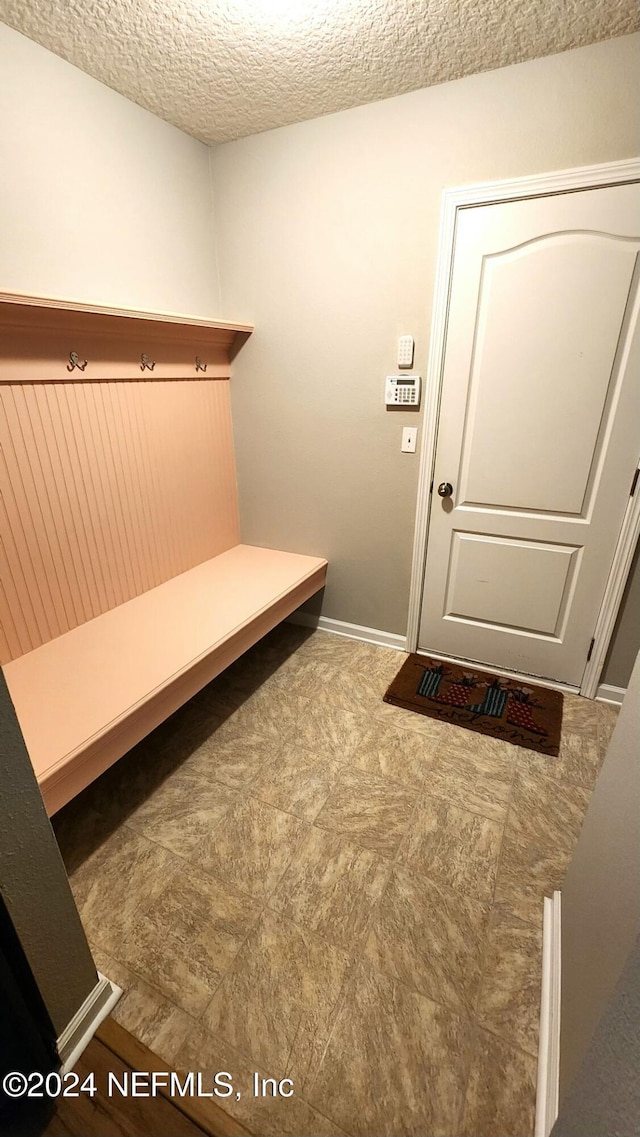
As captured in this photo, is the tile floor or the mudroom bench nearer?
the tile floor

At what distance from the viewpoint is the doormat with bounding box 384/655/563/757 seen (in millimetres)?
1993

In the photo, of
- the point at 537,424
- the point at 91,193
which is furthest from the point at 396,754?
the point at 91,193

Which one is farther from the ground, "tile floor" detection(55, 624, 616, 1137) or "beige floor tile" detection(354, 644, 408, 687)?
"beige floor tile" detection(354, 644, 408, 687)

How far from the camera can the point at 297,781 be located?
1768 millimetres

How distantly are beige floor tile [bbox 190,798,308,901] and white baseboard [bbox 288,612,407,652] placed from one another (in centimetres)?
121

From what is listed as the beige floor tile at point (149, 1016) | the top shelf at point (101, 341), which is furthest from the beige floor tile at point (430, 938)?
the top shelf at point (101, 341)

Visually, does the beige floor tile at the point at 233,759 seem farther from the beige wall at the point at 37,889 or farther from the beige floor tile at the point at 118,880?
the beige wall at the point at 37,889

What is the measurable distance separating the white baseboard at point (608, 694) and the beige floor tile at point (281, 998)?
1.65 m

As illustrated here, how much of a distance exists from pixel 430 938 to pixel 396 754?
0.68m

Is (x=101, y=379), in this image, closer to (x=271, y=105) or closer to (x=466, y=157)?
(x=271, y=105)

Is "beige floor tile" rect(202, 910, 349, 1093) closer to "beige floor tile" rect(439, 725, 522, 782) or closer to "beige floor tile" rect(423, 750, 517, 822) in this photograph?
"beige floor tile" rect(423, 750, 517, 822)

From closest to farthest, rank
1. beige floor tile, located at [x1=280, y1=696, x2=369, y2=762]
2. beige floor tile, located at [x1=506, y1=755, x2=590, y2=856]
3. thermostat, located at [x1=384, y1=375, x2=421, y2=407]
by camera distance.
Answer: beige floor tile, located at [x1=506, y1=755, x2=590, y2=856] < beige floor tile, located at [x1=280, y1=696, x2=369, y2=762] < thermostat, located at [x1=384, y1=375, x2=421, y2=407]

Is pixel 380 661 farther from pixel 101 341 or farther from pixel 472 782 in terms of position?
pixel 101 341

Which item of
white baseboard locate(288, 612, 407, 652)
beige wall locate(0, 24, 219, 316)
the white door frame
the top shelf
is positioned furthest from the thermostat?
white baseboard locate(288, 612, 407, 652)
